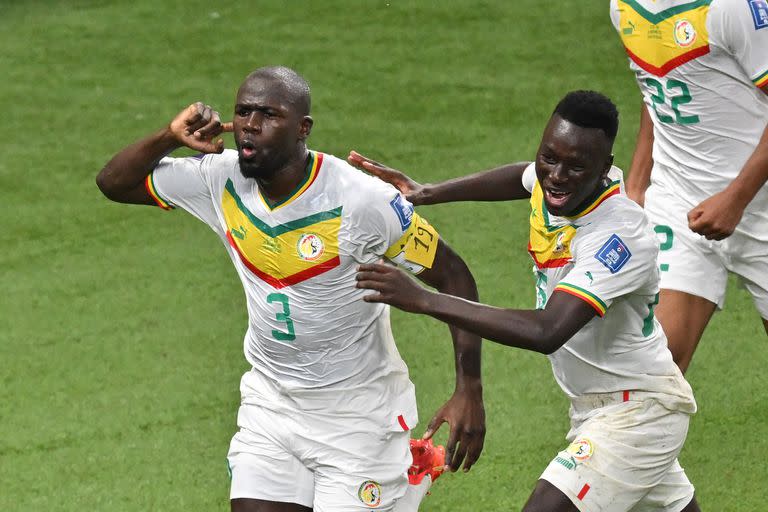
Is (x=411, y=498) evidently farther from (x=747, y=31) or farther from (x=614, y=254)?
(x=747, y=31)

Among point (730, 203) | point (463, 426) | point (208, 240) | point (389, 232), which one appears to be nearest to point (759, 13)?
point (730, 203)

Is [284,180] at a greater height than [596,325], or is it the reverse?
[284,180]

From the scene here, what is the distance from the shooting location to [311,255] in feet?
16.3

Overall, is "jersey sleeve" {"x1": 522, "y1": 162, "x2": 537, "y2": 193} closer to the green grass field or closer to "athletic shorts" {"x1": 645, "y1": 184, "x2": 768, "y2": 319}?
"athletic shorts" {"x1": 645, "y1": 184, "x2": 768, "y2": 319}

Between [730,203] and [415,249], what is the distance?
1.26 m

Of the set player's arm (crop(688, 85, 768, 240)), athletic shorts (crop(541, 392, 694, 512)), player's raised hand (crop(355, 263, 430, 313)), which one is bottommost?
athletic shorts (crop(541, 392, 694, 512))

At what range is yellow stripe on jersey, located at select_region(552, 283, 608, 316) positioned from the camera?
4598mm

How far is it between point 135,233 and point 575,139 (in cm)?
535

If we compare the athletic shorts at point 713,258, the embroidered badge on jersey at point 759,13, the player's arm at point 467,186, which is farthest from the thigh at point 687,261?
the embroidered badge on jersey at point 759,13

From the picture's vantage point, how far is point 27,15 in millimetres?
13781

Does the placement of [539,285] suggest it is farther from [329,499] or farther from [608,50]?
[608,50]

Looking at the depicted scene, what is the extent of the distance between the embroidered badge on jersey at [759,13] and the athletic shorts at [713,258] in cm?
78

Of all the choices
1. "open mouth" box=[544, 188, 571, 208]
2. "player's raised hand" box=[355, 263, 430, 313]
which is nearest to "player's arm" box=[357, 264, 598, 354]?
"player's raised hand" box=[355, 263, 430, 313]

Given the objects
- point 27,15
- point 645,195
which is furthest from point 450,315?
point 27,15
